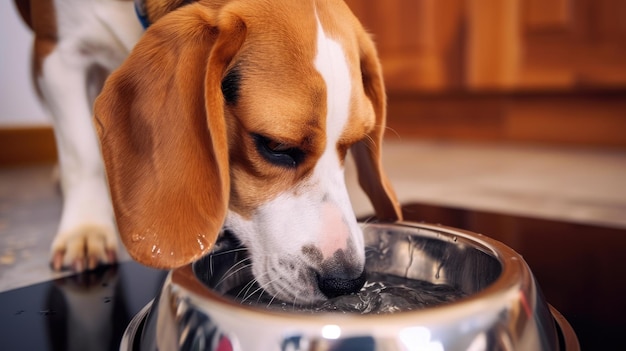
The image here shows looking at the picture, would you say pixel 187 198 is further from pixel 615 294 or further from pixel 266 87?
pixel 615 294

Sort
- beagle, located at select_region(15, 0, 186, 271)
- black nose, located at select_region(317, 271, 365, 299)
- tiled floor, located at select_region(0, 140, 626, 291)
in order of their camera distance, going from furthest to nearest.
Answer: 1. tiled floor, located at select_region(0, 140, 626, 291)
2. beagle, located at select_region(15, 0, 186, 271)
3. black nose, located at select_region(317, 271, 365, 299)

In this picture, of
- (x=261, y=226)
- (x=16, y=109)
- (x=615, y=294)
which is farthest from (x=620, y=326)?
(x=16, y=109)

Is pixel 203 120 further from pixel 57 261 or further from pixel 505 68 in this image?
pixel 505 68

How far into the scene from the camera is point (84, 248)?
48.7 inches

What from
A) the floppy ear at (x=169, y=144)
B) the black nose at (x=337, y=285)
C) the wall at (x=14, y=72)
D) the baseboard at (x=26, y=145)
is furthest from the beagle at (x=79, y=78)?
the baseboard at (x=26, y=145)

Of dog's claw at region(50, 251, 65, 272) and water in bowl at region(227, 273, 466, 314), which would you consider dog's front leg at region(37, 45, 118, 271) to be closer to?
dog's claw at region(50, 251, 65, 272)

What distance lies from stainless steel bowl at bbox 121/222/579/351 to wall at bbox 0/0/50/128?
2247mm

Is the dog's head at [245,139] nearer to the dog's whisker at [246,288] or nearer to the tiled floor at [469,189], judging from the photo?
the dog's whisker at [246,288]

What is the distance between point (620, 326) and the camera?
928 mm

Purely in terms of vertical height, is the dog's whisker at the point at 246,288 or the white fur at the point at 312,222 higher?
the white fur at the point at 312,222

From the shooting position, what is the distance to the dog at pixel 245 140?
0.90 metres

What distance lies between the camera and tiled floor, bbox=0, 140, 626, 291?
1535mm

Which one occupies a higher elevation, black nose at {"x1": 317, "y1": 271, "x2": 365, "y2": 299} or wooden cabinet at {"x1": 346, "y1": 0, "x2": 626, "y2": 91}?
black nose at {"x1": 317, "y1": 271, "x2": 365, "y2": 299}

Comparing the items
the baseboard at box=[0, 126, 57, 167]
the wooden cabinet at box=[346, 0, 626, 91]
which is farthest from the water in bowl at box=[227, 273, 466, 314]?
the baseboard at box=[0, 126, 57, 167]
